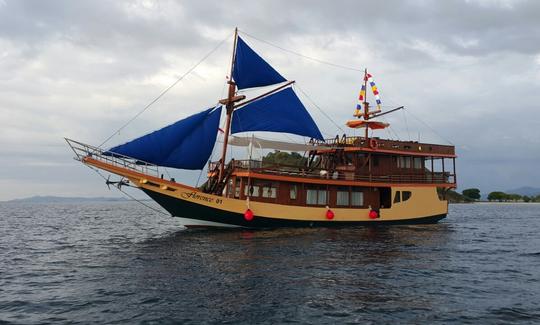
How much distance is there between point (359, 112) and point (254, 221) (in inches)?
602

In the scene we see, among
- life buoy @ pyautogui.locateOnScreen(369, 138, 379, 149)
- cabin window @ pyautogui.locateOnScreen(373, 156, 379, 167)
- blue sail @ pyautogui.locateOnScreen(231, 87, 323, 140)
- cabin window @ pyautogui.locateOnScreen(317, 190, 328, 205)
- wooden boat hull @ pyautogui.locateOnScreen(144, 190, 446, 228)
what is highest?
blue sail @ pyautogui.locateOnScreen(231, 87, 323, 140)

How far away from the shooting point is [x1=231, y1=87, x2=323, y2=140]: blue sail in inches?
1138

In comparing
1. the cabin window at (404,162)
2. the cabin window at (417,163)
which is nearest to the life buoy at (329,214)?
the cabin window at (404,162)

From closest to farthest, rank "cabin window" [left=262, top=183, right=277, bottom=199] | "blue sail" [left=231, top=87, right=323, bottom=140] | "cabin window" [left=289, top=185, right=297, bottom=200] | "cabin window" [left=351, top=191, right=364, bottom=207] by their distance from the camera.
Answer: "cabin window" [left=262, top=183, right=277, bottom=199] → "cabin window" [left=289, top=185, right=297, bottom=200] → "blue sail" [left=231, top=87, right=323, bottom=140] → "cabin window" [left=351, top=191, right=364, bottom=207]

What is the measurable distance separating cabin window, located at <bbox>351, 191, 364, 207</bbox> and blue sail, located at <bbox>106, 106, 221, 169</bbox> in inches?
412

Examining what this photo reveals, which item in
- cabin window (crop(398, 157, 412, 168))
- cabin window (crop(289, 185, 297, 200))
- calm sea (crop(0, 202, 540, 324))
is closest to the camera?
calm sea (crop(0, 202, 540, 324))

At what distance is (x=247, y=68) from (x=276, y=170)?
7.50 m

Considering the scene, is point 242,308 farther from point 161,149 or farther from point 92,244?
point 161,149

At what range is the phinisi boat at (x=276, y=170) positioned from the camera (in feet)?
82.5

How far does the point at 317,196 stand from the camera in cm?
2820

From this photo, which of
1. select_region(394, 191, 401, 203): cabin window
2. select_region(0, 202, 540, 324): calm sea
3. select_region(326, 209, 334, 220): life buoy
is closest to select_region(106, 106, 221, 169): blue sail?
select_region(0, 202, 540, 324): calm sea

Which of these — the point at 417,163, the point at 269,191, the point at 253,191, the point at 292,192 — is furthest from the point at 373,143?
the point at 253,191

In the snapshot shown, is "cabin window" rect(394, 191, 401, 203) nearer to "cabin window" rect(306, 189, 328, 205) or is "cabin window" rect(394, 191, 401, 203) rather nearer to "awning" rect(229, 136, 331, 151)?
"cabin window" rect(306, 189, 328, 205)

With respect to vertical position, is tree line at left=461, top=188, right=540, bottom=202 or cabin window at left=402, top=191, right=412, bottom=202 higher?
tree line at left=461, top=188, right=540, bottom=202
